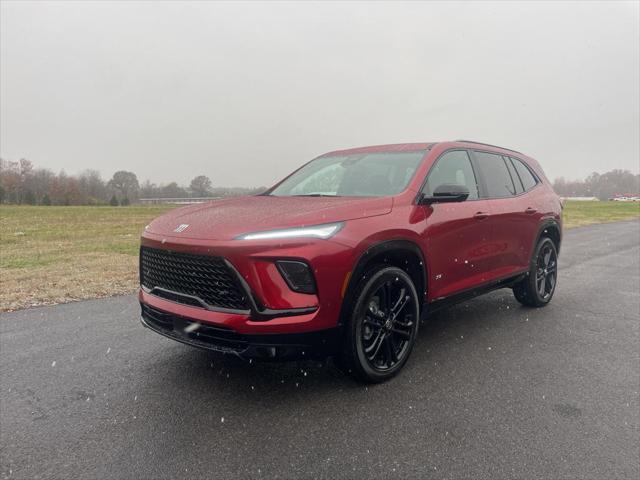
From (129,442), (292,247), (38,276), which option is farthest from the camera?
(38,276)

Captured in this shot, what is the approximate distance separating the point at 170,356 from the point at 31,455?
1373mm

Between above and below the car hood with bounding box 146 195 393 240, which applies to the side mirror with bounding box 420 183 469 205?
above

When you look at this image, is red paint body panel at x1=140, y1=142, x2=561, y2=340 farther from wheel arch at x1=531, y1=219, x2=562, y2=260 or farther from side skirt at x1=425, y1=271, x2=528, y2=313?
wheel arch at x1=531, y1=219, x2=562, y2=260

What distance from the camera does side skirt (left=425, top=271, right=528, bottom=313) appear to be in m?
3.71

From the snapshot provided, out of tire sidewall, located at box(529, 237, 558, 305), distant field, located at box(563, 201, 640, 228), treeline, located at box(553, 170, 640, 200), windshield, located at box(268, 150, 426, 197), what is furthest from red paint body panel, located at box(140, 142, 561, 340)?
treeline, located at box(553, 170, 640, 200)

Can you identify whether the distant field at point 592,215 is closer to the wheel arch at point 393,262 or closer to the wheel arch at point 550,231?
the wheel arch at point 550,231

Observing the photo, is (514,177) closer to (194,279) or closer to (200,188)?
(194,279)

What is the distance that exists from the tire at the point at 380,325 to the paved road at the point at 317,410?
6.8 inches

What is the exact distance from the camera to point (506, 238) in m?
4.58

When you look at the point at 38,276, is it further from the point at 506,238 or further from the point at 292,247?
the point at 506,238

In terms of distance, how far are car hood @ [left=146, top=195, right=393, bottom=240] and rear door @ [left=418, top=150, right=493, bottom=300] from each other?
56cm

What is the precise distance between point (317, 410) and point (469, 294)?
1983mm

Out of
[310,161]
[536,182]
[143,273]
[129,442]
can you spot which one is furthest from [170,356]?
[536,182]

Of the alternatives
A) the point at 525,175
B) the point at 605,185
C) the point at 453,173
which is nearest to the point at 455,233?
the point at 453,173
